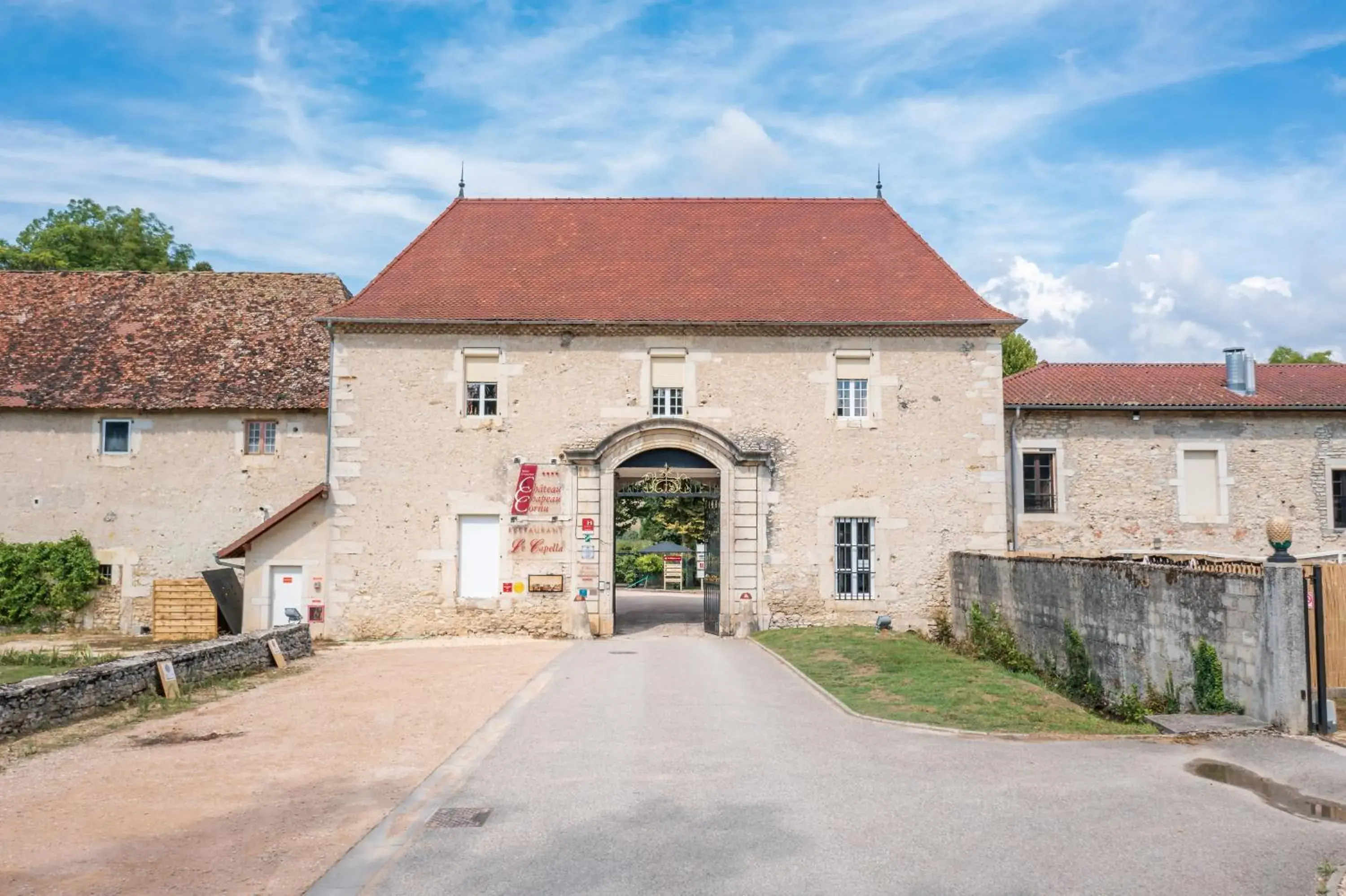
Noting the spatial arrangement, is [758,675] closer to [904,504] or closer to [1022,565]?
[1022,565]

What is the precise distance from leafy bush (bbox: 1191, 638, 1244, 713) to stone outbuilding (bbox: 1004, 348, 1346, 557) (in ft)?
32.8

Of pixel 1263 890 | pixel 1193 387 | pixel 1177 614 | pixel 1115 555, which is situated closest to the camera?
pixel 1263 890

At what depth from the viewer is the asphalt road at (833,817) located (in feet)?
17.9

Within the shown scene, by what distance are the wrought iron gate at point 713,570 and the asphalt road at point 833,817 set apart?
897 cm

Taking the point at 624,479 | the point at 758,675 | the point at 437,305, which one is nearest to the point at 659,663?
the point at 758,675

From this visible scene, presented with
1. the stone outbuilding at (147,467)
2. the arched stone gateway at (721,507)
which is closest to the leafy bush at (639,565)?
the stone outbuilding at (147,467)

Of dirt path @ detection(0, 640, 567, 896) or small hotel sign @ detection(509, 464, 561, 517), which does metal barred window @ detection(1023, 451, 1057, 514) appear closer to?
small hotel sign @ detection(509, 464, 561, 517)

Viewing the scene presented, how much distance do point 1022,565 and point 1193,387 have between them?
29.0ft

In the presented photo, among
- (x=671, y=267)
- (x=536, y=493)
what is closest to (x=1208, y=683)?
(x=536, y=493)

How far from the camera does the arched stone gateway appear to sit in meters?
18.8

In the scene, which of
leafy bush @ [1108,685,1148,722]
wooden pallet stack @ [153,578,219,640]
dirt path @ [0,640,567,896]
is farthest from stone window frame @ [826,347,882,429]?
wooden pallet stack @ [153,578,219,640]

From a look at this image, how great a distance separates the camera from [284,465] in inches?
819

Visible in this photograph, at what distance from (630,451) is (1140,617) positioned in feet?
33.2

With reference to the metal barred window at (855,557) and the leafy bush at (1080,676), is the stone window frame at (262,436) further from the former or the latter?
the leafy bush at (1080,676)
